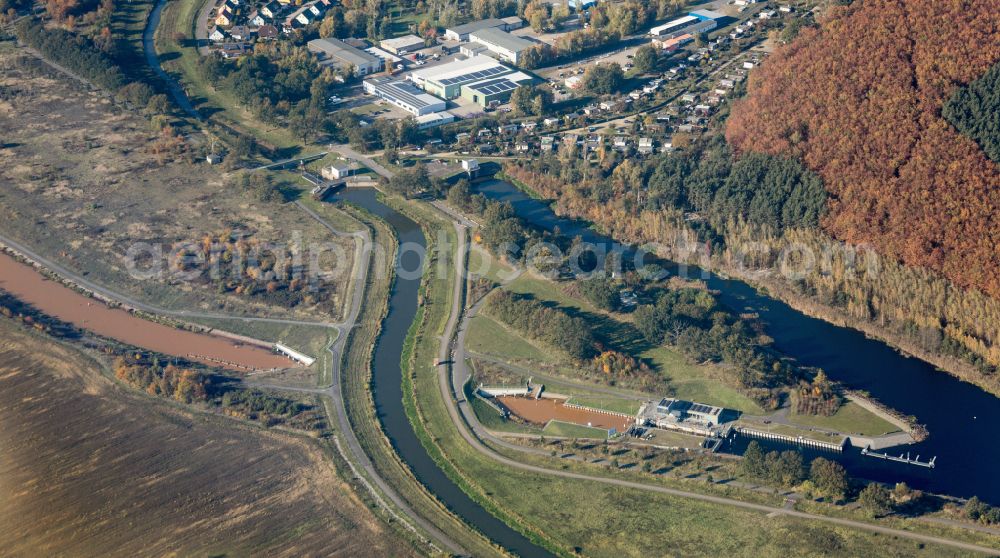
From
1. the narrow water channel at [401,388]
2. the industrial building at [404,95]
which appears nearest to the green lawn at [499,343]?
the narrow water channel at [401,388]

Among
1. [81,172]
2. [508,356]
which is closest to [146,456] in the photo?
[508,356]

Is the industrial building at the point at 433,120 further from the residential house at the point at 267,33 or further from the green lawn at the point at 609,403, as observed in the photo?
the green lawn at the point at 609,403

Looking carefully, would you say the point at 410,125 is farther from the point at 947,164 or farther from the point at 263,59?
the point at 947,164

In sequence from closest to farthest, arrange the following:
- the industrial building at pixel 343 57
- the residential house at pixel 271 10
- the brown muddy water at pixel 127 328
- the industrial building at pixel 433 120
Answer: the brown muddy water at pixel 127 328 < the industrial building at pixel 433 120 < the industrial building at pixel 343 57 < the residential house at pixel 271 10

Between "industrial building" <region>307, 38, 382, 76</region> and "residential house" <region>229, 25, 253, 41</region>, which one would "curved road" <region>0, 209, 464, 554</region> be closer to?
"industrial building" <region>307, 38, 382, 76</region>

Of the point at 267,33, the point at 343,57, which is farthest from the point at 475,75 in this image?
the point at 267,33

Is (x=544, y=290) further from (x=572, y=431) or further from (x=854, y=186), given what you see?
(x=854, y=186)
